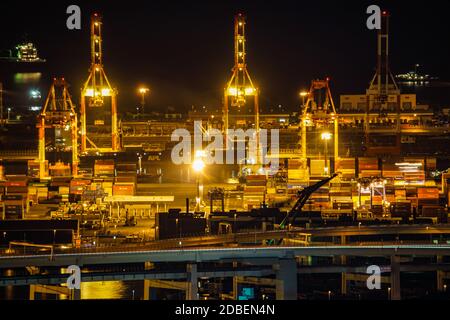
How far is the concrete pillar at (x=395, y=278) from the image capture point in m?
21.5

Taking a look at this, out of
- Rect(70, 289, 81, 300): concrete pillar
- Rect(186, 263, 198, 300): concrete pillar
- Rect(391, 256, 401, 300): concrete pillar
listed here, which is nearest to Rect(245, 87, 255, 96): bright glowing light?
Rect(391, 256, 401, 300): concrete pillar

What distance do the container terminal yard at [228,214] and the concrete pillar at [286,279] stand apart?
0.02m

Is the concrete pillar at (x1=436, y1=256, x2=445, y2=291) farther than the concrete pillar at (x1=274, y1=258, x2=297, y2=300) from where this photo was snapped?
Yes

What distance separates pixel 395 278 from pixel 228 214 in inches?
249

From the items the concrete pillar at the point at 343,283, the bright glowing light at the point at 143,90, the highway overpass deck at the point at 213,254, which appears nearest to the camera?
the highway overpass deck at the point at 213,254

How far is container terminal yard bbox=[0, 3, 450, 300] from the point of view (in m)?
21.4

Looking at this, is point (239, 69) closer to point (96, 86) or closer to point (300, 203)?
point (96, 86)

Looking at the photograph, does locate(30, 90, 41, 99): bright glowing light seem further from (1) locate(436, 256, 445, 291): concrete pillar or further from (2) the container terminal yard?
(1) locate(436, 256, 445, 291): concrete pillar

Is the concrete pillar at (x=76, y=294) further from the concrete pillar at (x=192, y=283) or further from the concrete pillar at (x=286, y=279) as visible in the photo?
the concrete pillar at (x=286, y=279)

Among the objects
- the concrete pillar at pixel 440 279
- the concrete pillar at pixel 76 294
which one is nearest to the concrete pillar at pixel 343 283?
the concrete pillar at pixel 440 279

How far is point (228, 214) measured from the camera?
27453 mm

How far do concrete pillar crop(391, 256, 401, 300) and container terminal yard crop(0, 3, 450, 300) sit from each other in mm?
26
